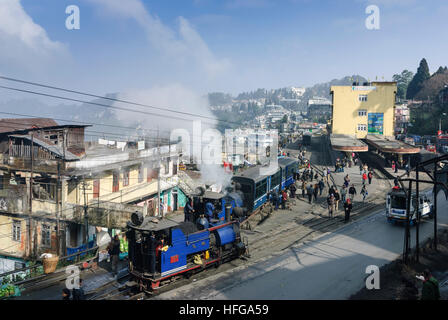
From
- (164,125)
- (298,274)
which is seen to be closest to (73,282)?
(298,274)

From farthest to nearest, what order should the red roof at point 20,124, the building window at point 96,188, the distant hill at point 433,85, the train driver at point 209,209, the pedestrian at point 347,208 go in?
1. the distant hill at point 433,85
2. the red roof at point 20,124
3. the building window at point 96,188
4. the pedestrian at point 347,208
5. the train driver at point 209,209

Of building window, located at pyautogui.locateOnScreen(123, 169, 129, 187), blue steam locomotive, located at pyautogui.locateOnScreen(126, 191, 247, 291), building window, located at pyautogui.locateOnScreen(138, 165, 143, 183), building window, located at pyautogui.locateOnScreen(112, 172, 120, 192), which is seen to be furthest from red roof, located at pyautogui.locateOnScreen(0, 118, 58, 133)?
blue steam locomotive, located at pyautogui.locateOnScreen(126, 191, 247, 291)

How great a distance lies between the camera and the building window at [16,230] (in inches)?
981

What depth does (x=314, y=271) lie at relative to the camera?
14.1 metres

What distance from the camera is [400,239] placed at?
1794cm

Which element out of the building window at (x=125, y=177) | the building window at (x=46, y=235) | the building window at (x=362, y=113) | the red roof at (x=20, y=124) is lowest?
the building window at (x=46, y=235)

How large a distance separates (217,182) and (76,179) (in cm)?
925

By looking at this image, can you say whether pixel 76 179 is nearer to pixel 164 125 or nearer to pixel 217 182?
pixel 217 182

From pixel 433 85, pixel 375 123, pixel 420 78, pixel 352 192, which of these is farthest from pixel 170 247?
pixel 420 78

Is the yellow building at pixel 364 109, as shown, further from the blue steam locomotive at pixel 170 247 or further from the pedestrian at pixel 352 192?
the blue steam locomotive at pixel 170 247

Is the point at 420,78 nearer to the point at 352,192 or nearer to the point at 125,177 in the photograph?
the point at 352,192

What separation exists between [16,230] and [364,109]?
156ft

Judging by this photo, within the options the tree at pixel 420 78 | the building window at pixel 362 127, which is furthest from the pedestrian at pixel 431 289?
the tree at pixel 420 78

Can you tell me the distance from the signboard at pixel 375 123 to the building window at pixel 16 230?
156 feet
